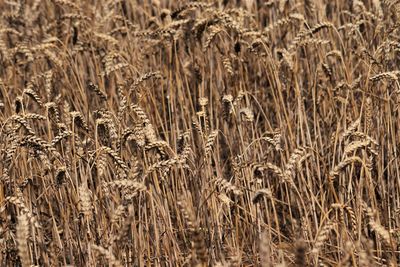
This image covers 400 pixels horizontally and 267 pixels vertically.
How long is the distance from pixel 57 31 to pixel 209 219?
1.85m

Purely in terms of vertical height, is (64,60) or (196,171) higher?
(64,60)

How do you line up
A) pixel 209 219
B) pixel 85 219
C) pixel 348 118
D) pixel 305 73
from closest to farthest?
pixel 85 219
pixel 209 219
pixel 348 118
pixel 305 73

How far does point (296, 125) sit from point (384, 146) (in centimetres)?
37

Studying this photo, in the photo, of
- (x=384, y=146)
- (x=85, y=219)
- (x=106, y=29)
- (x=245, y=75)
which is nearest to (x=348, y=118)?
(x=384, y=146)

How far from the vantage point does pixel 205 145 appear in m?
2.38

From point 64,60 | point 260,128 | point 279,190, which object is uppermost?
point 64,60

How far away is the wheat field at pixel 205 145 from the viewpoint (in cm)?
230

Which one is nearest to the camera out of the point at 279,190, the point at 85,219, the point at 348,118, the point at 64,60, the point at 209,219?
the point at 85,219

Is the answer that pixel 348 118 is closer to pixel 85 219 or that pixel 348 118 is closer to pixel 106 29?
Result: pixel 85 219

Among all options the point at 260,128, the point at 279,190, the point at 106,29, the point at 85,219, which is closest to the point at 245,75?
the point at 260,128

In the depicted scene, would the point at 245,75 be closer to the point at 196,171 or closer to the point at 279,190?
the point at 279,190

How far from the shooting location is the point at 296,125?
10.4 ft

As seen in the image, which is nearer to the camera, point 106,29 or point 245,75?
point 245,75

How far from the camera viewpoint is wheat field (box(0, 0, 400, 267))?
2299 millimetres
